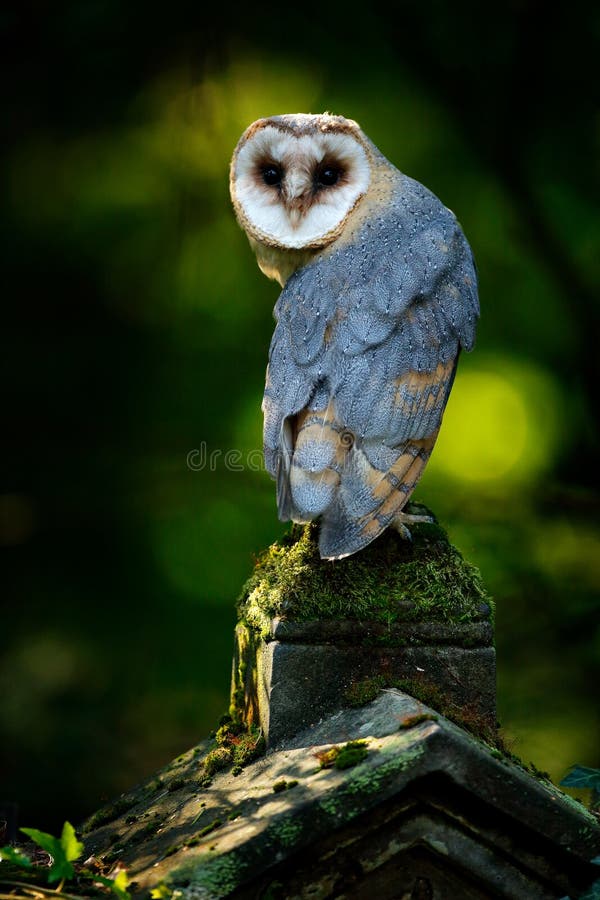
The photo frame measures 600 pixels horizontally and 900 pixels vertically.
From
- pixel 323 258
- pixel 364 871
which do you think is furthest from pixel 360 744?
pixel 323 258

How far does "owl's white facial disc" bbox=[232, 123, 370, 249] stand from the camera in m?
3.55

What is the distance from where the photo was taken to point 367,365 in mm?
3260

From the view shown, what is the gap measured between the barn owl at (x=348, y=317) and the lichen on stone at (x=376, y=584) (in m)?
0.10

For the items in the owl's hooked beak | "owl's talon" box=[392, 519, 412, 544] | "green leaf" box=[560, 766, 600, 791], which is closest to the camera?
"green leaf" box=[560, 766, 600, 791]

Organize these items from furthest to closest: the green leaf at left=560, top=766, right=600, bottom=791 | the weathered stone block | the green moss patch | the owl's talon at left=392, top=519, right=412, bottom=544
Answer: the owl's talon at left=392, top=519, right=412, bottom=544 → the weathered stone block → the green leaf at left=560, top=766, right=600, bottom=791 → the green moss patch

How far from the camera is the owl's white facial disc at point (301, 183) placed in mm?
3555

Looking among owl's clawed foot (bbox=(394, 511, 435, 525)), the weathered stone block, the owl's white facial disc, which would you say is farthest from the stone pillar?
the owl's white facial disc

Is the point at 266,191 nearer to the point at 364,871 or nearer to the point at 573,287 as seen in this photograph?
the point at 364,871

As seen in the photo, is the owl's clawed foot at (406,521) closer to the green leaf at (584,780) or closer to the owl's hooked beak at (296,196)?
the green leaf at (584,780)

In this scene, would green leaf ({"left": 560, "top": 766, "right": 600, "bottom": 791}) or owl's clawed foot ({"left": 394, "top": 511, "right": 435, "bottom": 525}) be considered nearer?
green leaf ({"left": 560, "top": 766, "right": 600, "bottom": 791})

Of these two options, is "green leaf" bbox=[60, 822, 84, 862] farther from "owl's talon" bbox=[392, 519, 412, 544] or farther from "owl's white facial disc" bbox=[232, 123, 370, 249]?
"owl's white facial disc" bbox=[232, 123, 370, 249]

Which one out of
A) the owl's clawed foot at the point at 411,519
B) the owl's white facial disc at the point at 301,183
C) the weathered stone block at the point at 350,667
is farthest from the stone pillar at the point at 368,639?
the owl's white facial disc at the point at 301,183

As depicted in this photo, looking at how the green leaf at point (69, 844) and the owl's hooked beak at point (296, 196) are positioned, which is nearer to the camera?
the green leaf at point (69, 844)

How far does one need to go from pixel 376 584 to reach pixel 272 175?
153 centimetres
